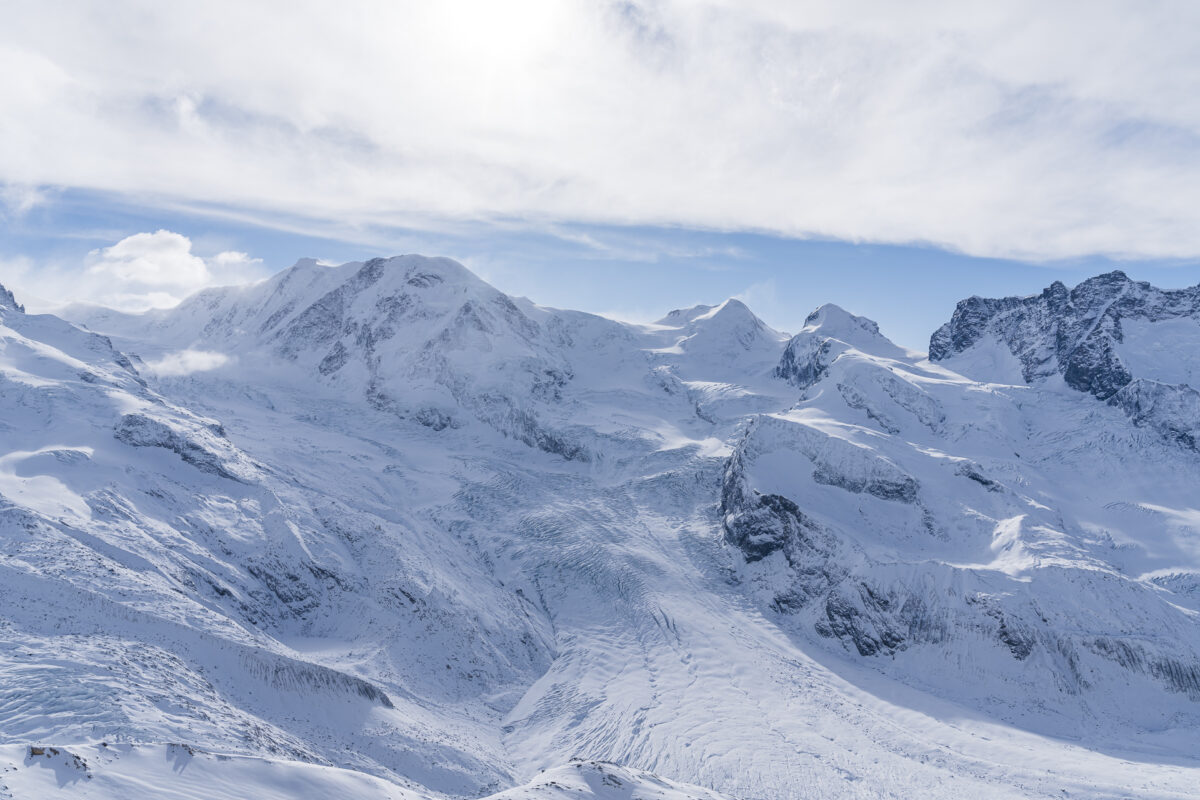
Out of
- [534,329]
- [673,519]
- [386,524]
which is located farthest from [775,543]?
[534,329]

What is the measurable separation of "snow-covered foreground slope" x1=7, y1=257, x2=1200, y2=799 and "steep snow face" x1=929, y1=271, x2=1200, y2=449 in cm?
298

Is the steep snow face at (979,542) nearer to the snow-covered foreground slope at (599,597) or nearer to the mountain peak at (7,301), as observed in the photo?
the snow-covered foreground slope at (599,597)

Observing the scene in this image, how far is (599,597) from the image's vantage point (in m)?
87.7

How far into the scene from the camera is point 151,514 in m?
66.9

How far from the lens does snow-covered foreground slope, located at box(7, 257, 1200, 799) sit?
46.3 metres

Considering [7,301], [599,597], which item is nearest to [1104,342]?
[599,597]

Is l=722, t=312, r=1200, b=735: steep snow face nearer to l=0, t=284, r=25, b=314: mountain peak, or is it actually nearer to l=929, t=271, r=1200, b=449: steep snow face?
l=929, t=271, r=1200, b=449: steep snow face

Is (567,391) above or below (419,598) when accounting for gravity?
above

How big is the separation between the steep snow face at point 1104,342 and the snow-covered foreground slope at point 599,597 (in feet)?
9.78

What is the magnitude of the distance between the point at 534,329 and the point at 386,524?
105681 millimetres

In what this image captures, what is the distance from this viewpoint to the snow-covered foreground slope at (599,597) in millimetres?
46281

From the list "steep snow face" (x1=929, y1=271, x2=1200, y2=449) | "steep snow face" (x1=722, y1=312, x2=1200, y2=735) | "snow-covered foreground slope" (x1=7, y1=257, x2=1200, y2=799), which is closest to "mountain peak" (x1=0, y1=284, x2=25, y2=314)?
"snow-covered foreground slope" (x1=7, y1=257, x2=1200, y2=799)

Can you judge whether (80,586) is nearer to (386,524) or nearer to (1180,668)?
(386,524)

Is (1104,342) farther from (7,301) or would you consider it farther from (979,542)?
(7,301)
